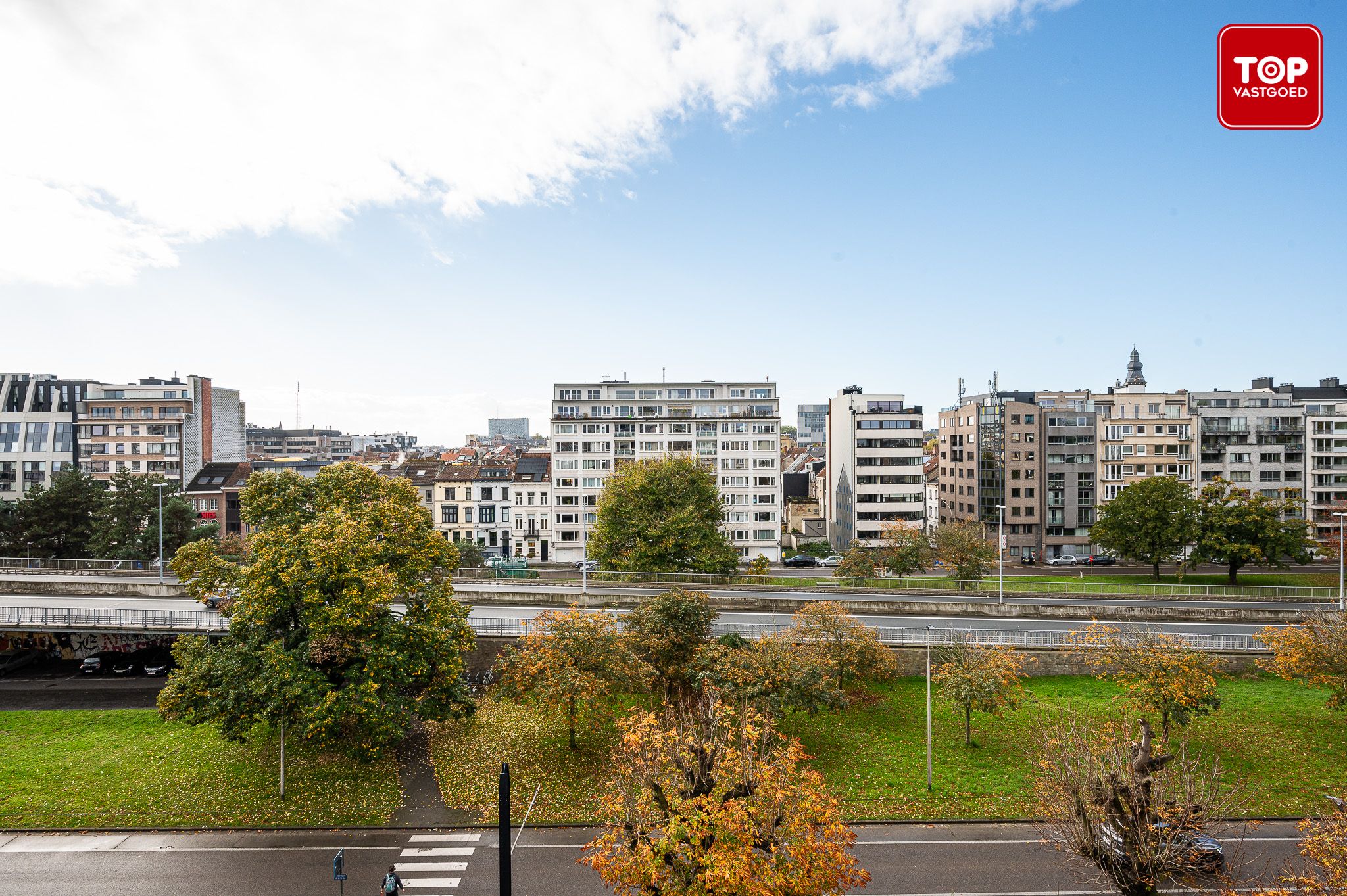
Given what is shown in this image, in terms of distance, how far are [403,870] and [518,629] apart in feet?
57.1

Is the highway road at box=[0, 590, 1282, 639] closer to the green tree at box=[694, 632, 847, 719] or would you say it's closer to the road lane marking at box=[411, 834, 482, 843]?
the green tree at box=[694, 632, 847, 719]

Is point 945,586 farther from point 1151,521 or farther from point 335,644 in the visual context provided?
point 335,644

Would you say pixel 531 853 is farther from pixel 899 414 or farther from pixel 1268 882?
pixel 899 414

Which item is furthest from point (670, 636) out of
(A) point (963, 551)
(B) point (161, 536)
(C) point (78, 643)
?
(B) point (161, 536)

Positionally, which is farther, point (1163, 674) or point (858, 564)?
point (858, 564)

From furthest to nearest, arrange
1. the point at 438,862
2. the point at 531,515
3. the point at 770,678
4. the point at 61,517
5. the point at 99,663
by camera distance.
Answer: the point at 531,515 < the point at 61,517 < the point at 99,663 < the point at 770,678 < the point at 438,862

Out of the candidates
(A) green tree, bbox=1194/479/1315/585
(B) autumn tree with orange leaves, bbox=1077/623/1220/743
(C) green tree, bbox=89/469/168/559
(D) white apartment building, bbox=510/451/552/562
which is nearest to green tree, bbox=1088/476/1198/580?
(A) green tree, bbox=1194/479/1315/585

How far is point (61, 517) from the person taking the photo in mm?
61156

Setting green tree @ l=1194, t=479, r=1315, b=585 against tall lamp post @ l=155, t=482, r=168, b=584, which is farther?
green tree @ l=1194, t=479, r=1315, b=585

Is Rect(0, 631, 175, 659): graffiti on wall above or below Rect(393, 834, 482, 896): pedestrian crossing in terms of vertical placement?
above

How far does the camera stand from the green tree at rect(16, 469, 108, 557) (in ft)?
198

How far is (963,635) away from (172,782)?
123 ft

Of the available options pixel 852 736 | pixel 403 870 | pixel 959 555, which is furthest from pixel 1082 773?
pixel 959 555

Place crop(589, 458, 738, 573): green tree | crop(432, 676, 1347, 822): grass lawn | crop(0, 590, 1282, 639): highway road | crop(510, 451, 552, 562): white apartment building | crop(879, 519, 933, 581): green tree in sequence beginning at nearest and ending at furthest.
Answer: crop(432, 676, 1347, 822): grass lawn, crop(0, 590, 1282, 639): highway road, crop(879, 519, 933, 581): green tree, crop(589, 458, 738, 573): green tree, crop(510, 451, 552, 562): white apartment building
